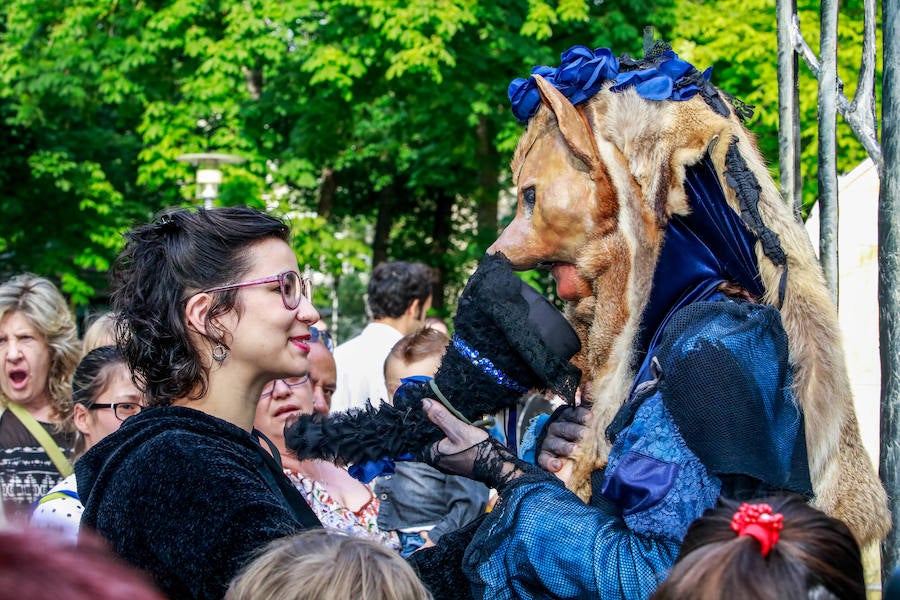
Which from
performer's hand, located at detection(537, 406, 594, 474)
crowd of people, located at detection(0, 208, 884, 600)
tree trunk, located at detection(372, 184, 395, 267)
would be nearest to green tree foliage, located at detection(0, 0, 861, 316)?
tree trunk, located at detection(372, 184, 395, 267)

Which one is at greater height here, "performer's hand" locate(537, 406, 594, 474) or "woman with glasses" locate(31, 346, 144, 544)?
"performer's hand" locate(537, 406, 594, 474)

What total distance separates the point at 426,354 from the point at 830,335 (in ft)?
7.92

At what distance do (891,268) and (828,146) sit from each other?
0.53 metres

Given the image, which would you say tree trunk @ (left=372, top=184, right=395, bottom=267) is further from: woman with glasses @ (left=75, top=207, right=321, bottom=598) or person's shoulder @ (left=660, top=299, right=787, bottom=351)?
person's shoulder @ (left=660, top=299, right=787, bottom=351)

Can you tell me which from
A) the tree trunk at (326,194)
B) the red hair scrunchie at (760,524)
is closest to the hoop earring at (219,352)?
→ the red hair scrunchie at (760,524)

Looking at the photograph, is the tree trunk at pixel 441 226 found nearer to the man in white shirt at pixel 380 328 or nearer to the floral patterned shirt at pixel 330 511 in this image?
the man in white shirt at pixel 380 328

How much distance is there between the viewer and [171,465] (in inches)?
74.9

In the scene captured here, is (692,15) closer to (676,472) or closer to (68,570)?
(676,472)

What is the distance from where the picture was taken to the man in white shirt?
17.7 feet

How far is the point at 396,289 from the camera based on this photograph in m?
5.89

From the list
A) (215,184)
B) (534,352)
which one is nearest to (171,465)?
(534,352)

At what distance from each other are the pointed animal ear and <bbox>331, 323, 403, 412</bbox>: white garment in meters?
3.24

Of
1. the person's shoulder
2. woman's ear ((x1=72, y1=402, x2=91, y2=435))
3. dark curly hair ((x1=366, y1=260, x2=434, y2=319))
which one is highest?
the person's shoulder

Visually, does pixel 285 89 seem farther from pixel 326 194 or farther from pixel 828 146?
pixel 828 146
